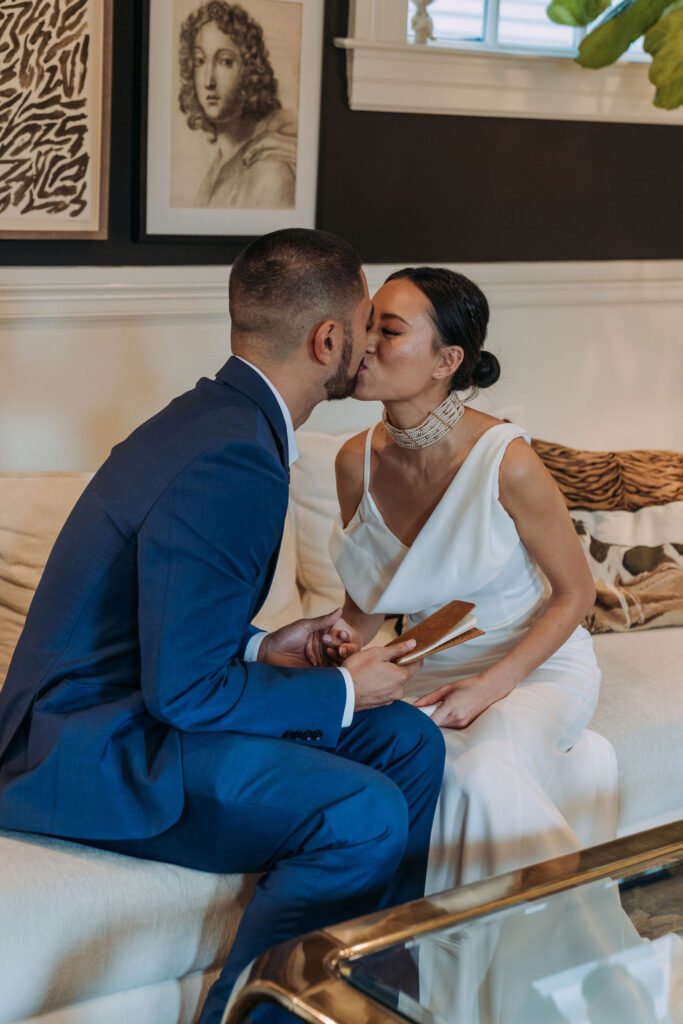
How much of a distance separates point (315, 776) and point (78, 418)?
1813 mm

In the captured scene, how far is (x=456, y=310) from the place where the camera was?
8.35 feet

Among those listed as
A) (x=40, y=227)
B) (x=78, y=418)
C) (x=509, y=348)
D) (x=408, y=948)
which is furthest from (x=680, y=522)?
(x=408, y=948)

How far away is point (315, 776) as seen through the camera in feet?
6.51

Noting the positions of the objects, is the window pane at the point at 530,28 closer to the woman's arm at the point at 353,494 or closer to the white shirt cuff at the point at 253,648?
the woman's arm at the point at 353,494

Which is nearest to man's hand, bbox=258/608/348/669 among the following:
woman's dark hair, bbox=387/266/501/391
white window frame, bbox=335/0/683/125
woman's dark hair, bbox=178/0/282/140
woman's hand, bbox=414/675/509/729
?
woman's hand, bbox=414/675/509/729

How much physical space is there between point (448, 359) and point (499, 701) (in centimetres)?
76

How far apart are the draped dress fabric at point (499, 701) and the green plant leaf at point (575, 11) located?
6.30 ft

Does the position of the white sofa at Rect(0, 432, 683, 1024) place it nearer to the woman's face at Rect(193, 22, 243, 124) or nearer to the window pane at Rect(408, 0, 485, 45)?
the woman's face at Rect(193, 22, 243, 124)

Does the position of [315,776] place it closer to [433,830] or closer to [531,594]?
[433,830]

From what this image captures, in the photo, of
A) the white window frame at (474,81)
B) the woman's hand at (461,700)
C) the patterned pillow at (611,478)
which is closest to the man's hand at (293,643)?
the woman's hand at (461,700)

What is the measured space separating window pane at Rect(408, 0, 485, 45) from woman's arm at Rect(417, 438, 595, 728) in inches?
75.8

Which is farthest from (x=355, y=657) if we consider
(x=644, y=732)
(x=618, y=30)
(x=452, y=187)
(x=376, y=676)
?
(x=618, y=30)

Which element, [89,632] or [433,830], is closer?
[89,632]

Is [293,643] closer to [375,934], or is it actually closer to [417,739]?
[417,739]
